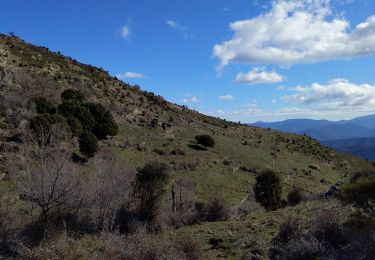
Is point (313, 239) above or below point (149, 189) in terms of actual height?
below

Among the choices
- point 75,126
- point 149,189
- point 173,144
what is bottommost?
point 149,189

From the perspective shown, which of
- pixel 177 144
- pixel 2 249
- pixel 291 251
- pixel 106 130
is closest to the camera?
pixel 291 251

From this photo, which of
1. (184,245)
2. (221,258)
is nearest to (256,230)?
(221,258)

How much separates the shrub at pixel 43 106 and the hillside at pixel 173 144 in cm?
119

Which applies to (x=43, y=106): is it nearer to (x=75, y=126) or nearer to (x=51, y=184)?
(x=75, y=126)

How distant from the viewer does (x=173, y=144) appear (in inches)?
1889

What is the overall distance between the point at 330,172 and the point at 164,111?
26.2 m

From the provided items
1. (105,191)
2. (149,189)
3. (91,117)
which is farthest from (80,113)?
(105,191)

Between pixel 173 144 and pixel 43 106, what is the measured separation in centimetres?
1444

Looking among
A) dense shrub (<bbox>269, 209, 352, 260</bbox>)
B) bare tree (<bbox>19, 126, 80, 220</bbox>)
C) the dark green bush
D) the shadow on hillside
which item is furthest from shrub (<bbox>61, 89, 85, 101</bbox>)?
dense shrub (<bbox>269, 209, 352, 260</bbox>)

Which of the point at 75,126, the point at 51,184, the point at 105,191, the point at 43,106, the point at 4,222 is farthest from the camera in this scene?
the point at 43,106

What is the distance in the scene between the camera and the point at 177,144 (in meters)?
48.4

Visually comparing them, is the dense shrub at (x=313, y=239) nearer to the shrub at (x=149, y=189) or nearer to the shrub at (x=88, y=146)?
the shrub at (x=149, y=189)

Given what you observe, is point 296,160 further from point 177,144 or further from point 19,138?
point 19,138
